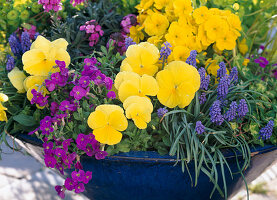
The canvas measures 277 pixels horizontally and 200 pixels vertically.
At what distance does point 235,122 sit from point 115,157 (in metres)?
0.45

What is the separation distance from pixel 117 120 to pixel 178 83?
25 centimetres

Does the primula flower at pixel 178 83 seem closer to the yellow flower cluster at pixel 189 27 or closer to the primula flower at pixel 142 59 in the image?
the primula flower at pixel 142 59

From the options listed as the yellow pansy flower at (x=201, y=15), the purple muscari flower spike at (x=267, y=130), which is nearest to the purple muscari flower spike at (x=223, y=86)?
the purple muscari flower spike at (x=267, y=130)

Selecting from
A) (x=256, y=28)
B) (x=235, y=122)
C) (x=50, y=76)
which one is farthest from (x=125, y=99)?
(x=256, y=28)

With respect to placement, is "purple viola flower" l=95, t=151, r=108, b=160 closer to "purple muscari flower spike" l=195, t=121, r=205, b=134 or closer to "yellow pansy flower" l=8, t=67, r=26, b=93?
"purple muscari flower spike" l=195, t=121, r=205, b=134

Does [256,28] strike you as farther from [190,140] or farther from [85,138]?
[85,138]

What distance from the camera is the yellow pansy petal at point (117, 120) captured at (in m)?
0.99

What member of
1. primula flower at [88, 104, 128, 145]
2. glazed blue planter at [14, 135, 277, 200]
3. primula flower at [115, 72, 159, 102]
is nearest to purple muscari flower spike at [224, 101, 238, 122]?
glazed blue planter at [14, 135, 277, 200]

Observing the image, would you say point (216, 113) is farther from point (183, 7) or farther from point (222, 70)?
point (183, 7)

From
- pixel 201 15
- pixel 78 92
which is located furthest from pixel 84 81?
pixel 201 15

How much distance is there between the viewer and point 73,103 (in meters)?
1.09

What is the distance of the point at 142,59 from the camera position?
45.3 inches

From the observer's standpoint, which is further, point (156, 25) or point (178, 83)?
point (156, 25)

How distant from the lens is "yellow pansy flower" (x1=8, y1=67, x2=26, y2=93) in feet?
4.09
